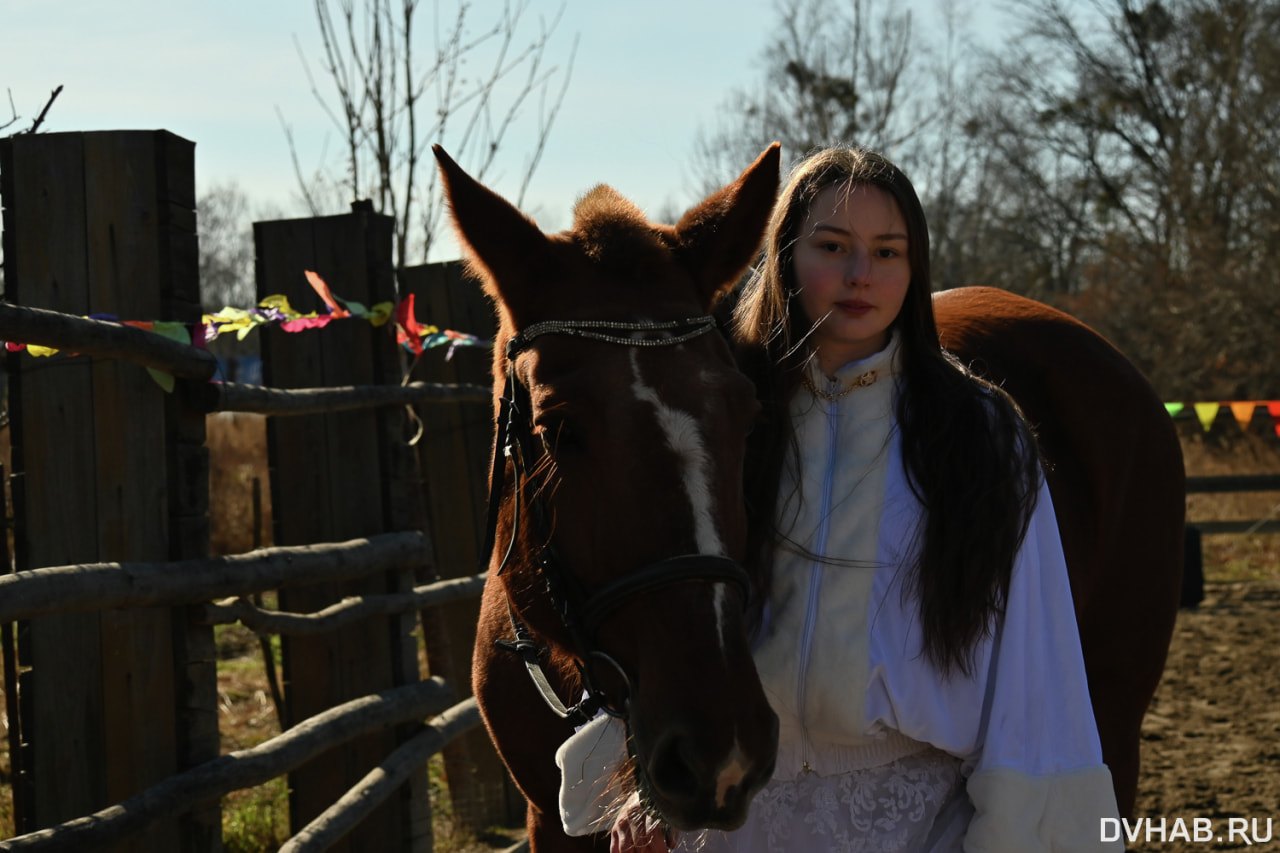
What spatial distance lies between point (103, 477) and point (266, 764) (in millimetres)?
902

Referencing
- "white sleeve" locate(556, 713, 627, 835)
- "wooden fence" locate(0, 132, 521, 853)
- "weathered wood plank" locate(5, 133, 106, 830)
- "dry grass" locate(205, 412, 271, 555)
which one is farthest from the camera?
"dry grass" locate(205, 412, 271, 555)

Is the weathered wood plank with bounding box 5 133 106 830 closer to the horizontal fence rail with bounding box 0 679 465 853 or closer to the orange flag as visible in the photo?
the horizontal fence rail with bounding box 0 679 465 853

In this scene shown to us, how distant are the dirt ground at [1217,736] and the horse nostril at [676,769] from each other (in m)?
3.32

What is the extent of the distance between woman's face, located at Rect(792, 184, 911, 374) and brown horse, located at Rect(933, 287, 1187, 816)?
1.19 metres

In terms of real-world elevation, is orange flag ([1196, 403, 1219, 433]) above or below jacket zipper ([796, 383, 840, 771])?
above

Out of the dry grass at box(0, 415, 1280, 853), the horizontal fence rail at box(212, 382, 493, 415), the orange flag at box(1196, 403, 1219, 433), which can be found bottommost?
the dry grass at box(0, 415, 1280, 853)

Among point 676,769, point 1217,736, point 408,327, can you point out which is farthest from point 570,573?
point 1217,736

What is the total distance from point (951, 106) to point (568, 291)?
1722cm

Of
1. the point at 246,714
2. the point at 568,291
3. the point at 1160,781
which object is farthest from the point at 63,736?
the point at 1160,781

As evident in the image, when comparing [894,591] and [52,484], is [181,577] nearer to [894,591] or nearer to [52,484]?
[52,484]

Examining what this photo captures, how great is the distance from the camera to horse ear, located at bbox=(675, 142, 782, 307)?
2.29m

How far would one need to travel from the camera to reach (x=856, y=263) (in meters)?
2.21

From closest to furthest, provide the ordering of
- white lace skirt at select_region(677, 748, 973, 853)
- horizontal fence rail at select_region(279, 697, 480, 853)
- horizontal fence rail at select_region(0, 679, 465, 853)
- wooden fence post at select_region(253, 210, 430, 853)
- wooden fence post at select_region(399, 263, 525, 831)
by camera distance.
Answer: white lace skirt at select_region(677, 748, 973, 853) → horizontal fence rail at select_region(0, 679, 465, 853) → horizontal fence rail at select_region(279, 697, 480, 853) → wooden fence post at select_region(253, 210, 430, 853) → wooden fence post at select_region(399, 263, 525, 831)

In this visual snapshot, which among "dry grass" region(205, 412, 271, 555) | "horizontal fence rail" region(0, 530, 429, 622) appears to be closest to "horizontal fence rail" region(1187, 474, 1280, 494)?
"dry grass" region(205, 412, 271, 555)
